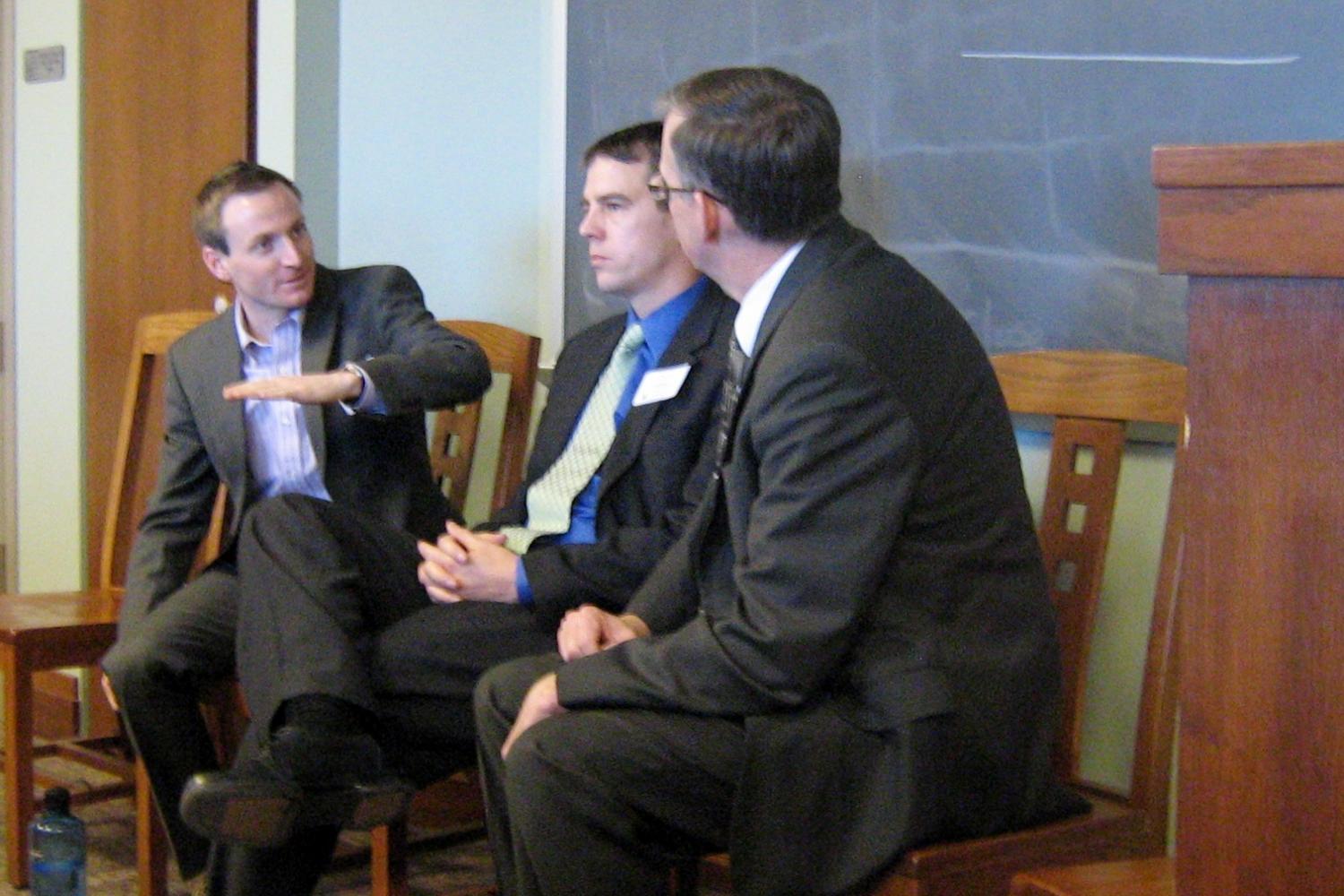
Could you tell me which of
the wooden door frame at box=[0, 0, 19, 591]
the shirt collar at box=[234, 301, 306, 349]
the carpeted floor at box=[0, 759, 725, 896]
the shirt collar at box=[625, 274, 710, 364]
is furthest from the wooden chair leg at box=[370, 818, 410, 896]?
the wooden door frame at box=[0, 0, 19, 591]

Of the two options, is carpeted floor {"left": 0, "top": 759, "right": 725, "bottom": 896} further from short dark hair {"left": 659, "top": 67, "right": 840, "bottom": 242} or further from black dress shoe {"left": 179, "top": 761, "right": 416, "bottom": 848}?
short dark hair {"left": 659, "top": 67, "right": 840, "bottom": 242}

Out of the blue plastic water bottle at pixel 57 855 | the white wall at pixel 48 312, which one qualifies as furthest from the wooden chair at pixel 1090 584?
the white wall at pixel 48 312

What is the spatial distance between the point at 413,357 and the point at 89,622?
880 millimetres

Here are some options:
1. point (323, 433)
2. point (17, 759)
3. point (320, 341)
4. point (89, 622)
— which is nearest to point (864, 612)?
point (323, 433)

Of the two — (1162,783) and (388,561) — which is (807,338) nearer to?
(1162,783)

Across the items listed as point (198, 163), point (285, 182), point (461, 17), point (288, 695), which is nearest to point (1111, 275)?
point (288, 695)

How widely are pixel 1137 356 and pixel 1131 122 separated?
341 millimetres

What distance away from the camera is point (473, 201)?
10.6 feet

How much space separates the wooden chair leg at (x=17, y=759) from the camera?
2.68m

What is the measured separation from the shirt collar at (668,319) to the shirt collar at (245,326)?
693 millimetres

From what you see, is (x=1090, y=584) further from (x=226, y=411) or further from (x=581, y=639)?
(x=226, y=411)

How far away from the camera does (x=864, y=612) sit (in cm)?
141

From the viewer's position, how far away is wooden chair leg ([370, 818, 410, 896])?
2.20 metres

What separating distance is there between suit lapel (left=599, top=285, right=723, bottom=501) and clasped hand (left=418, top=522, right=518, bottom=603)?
19cm
